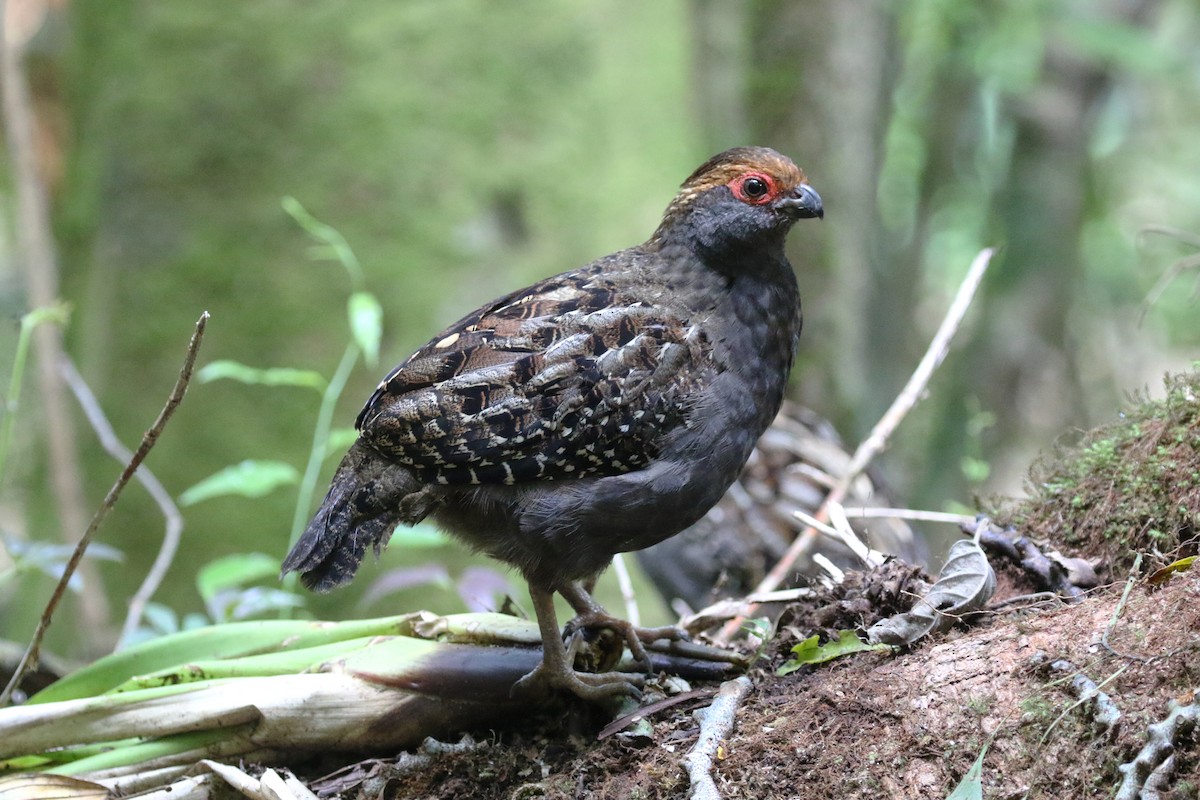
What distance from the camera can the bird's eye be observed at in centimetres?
354

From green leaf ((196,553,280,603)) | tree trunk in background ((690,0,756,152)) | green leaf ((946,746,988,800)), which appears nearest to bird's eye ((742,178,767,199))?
green leaf ((946,746,988,800))

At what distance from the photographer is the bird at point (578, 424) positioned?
3100 millimetres

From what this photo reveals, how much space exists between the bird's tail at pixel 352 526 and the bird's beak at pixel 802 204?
1.54 metres

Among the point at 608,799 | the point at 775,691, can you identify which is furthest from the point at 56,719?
the point at 775,691

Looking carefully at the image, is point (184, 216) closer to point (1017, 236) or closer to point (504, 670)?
point (504, 670)

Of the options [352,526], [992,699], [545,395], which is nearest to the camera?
[992,699]

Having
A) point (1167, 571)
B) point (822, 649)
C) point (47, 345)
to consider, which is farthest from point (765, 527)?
point (47, 345)

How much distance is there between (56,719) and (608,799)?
5.37ft

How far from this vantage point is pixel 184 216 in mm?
6078

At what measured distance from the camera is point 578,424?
3.10m

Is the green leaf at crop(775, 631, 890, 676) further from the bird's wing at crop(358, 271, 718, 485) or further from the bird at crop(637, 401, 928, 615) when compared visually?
the bird at crop(637, 401, 928, 615)

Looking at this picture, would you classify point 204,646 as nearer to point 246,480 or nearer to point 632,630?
point 246,480

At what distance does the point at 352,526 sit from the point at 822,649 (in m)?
1.49

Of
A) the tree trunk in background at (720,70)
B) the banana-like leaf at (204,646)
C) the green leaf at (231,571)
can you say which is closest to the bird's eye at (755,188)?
the banana-like leaf at (204,646)
